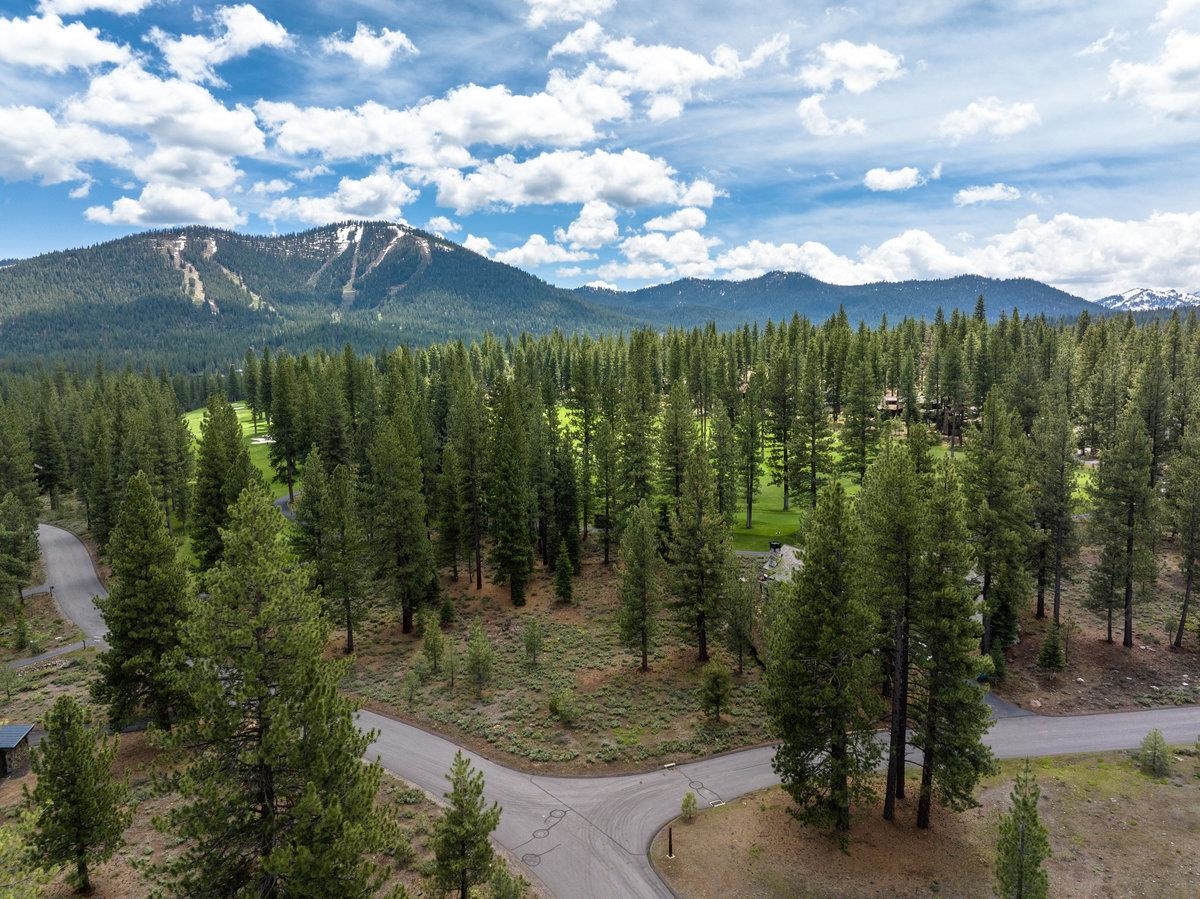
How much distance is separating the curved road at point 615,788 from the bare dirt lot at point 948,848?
1.13 m

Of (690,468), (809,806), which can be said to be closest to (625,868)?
(809,806)

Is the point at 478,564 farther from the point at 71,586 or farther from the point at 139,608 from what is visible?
the point at 71,586

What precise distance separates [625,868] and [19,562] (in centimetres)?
5106

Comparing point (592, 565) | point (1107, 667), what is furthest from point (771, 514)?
point (1107, 667)

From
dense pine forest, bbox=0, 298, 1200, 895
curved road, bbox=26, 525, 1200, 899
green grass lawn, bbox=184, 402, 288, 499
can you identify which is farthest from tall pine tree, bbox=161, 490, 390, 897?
green grass lawn, bbox=184, 402, 288, 499

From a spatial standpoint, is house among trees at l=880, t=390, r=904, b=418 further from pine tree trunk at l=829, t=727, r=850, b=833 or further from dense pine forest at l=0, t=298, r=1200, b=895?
pine tree trunk at l=829, t=727, r=850, b=833

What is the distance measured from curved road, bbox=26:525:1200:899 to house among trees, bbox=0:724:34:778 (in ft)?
48.1

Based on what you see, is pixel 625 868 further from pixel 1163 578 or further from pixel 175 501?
pixel 175 501

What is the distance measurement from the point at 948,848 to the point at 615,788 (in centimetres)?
1277

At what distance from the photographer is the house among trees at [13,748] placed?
1075 inches

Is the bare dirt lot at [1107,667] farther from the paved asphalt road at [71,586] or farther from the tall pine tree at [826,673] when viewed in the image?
the paved asphalt road at [71,586]

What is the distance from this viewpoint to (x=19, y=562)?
45.9m

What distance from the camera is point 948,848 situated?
22422mm

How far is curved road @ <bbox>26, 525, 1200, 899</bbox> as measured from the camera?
71.7 ft
